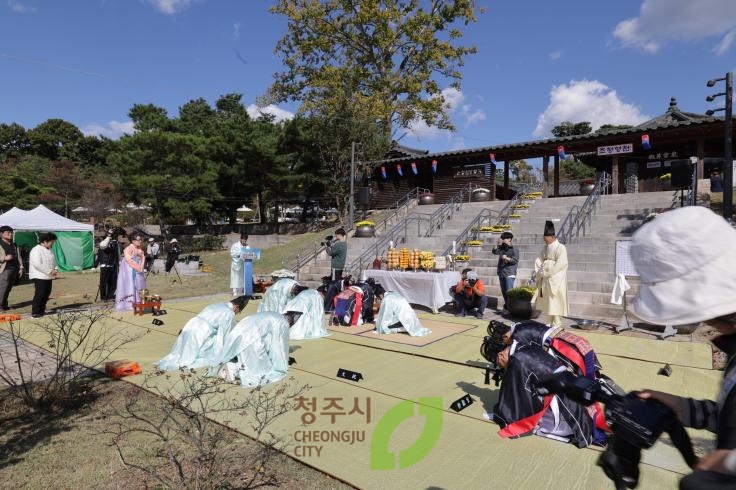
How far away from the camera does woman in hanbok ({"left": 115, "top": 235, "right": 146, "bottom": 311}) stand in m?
8.52

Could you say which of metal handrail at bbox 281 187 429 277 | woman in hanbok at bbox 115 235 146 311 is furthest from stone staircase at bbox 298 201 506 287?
woman in hanbok at bbox 115 235 146 311

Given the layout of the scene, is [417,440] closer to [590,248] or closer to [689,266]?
[689,266]

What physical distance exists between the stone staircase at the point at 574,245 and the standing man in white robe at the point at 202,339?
6.14m

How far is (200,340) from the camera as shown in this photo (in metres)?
5.21

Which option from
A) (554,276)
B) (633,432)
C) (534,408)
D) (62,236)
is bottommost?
(534,408)

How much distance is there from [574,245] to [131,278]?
34.6 feet

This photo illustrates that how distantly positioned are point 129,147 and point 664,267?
79.2 ft

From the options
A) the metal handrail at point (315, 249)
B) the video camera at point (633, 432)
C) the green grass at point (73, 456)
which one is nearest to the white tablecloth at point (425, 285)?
the metal handrail at point (315, 249)

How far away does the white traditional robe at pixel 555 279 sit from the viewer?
6465mm

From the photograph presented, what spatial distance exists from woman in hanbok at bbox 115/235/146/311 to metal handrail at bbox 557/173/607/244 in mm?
10468

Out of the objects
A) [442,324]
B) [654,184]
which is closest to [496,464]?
[442,324]

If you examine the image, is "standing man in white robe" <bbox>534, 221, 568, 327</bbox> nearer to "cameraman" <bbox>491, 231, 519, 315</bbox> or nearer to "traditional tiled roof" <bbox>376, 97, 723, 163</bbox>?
"cameraman" <bbox>491, 231, 519, 315</bbox>

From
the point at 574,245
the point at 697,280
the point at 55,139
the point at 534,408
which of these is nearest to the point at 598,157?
the point at 574,245

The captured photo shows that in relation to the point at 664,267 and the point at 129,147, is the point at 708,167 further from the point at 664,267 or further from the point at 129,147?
the point at 129,147
